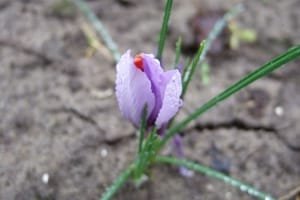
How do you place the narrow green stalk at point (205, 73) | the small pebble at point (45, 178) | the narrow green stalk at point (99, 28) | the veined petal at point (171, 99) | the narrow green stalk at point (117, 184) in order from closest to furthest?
the veined petal at point (171, 99), the narrow green stalk at point (117, 184), the small pebble at point (45, 178), the narrow green stalk at point (99, 28), the narrow green stalk at point (205, 73)

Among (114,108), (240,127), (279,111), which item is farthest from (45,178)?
(279,111)

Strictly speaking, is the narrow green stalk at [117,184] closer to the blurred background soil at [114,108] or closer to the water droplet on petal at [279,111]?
the blurred background soil at [114,108]

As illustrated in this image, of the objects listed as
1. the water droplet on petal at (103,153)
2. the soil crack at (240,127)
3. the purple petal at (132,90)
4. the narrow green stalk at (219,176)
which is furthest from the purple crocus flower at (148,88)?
the soil crack at (240,127)

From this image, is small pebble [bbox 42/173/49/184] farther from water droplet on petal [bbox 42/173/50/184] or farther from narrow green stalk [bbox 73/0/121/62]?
narrow green stalk [bbox 73/0/121/62]

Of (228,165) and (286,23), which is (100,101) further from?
(286,23)

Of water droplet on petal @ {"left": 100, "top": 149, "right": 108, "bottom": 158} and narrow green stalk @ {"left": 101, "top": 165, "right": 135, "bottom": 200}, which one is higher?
narrow green stalk @ {"left": 101, "top": 165, "right": 135, "bottom": 200}

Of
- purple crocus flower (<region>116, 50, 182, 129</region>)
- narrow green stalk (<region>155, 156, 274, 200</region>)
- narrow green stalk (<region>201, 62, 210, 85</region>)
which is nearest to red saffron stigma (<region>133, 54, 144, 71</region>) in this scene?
purple crocus flower (<region>116, 50, 182, 129</region>)
